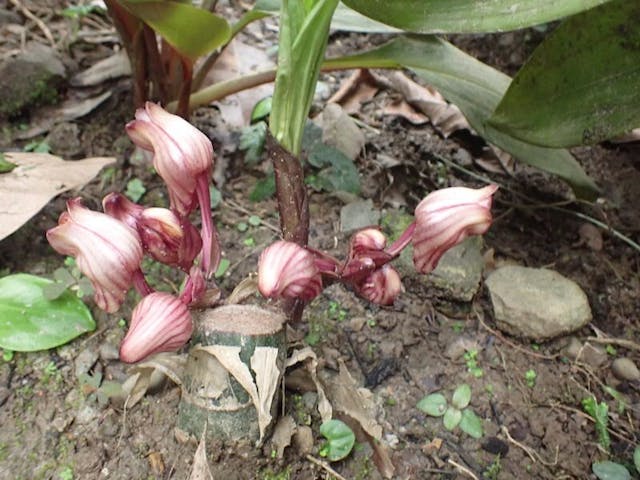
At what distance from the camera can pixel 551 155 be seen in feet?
3.70

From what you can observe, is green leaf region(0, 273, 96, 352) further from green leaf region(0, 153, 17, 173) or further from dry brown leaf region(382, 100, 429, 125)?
dry brown leaf region(382, 100, 429, 125)

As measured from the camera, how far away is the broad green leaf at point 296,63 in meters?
0.83

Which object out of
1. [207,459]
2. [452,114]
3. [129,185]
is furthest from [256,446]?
[452,114]

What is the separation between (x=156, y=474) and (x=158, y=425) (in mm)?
67

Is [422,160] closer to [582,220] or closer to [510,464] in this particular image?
[582,220]

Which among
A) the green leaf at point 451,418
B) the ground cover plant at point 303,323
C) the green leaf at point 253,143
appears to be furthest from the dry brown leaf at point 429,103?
the green leaf at point 451,418

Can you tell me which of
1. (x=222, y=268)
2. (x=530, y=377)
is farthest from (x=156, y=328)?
(x=530, y=377)

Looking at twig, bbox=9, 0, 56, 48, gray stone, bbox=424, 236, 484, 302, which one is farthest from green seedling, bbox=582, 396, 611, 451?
twig, bbox=9, 0, 56, 48

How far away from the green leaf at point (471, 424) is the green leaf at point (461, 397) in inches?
0.4

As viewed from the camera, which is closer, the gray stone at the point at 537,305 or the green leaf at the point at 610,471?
the green leaf at the point at 610,471

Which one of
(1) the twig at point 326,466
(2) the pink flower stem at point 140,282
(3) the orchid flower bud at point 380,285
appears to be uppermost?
(3) the orchid flower bud at point 380,285

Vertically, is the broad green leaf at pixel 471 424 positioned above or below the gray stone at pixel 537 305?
below

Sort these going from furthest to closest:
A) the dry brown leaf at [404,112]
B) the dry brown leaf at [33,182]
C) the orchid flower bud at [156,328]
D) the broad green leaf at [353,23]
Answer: the dry brown leaf at [404,112], the broad green leaf at [353,23], the dry brown leaf at [33,182], the orchid flower bud at [156,328]

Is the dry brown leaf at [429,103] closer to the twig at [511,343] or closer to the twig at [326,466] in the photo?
the twig at [511,343]
